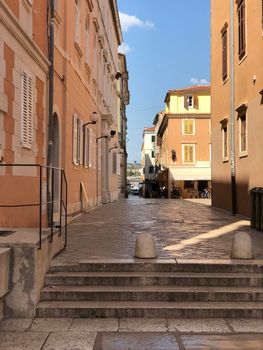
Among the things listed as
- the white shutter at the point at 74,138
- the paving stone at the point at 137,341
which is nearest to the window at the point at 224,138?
the white shutter at the point at 74,138

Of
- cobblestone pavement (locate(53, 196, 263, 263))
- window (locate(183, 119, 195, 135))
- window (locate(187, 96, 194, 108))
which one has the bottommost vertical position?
cobblestone pavement (locate(53, 196, 263, 263))

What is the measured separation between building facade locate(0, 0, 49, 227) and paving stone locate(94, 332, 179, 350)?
3100 mm

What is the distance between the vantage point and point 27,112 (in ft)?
33.1

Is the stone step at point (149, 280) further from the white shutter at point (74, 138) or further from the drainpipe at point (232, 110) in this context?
the drainpipe at point (232, 110)

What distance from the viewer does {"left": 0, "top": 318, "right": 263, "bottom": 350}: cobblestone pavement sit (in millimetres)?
5473

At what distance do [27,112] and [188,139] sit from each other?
49.5 metres

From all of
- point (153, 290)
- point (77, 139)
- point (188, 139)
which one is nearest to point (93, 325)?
point (153, 290)

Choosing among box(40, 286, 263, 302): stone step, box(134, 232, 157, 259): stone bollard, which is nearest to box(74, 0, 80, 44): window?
box(134, 232, 157, 259): stone bollard

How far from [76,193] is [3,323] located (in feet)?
35.5

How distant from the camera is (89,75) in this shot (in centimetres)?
2041

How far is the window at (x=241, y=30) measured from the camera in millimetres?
17497

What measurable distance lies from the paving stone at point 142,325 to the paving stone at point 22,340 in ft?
3.04

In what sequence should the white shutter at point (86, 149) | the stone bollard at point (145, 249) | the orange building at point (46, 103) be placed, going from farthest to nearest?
1. the white shutter at point (86, 149)
2. the orange building at point (46, 103)
3. the stone bollard at point (145, 249)

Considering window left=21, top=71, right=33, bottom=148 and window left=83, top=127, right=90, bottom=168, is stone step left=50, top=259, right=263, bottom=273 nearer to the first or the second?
window left=21, top=71, right=33, bottom=148
